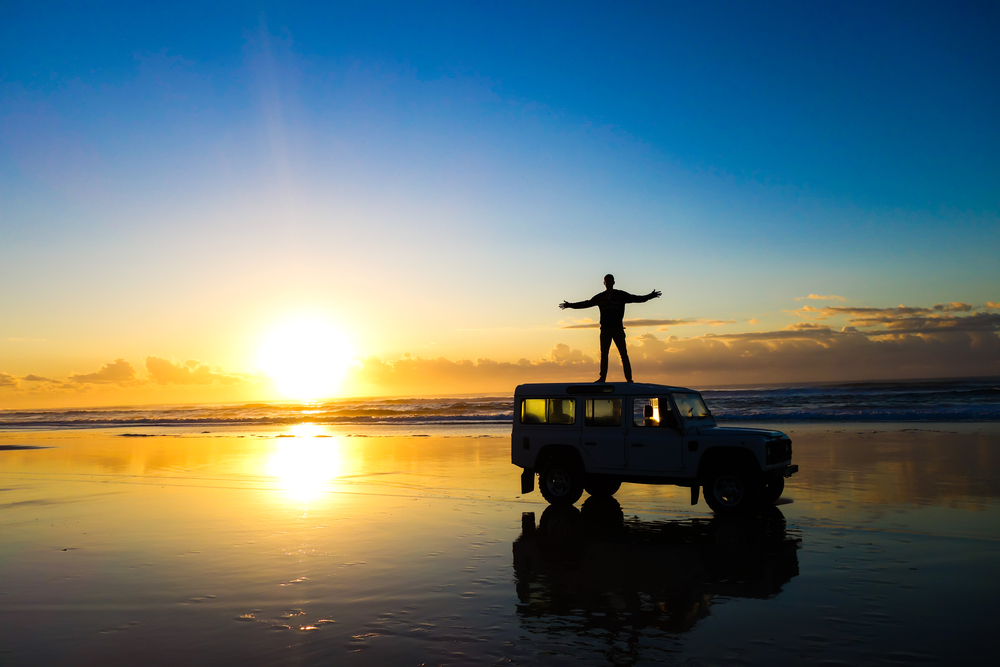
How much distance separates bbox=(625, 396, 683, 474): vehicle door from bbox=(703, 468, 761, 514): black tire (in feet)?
2.29

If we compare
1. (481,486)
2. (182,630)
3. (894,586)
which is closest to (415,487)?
(481,486)

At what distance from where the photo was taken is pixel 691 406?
13516 mm

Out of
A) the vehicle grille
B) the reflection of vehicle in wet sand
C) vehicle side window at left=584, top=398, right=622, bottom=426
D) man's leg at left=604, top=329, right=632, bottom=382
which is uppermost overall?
man's leg at left=604, top=329, right=632, bottom=382

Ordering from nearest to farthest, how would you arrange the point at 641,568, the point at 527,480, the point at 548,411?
the point at 641,568 → the point at 527,480 → the point at 548,411

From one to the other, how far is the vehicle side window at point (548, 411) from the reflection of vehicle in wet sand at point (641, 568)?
2.36 metres

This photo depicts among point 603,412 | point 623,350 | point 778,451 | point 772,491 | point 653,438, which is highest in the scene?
point 623,350

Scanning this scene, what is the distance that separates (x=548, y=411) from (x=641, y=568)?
6007 mm

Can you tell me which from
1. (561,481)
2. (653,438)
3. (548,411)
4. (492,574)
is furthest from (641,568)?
(548,411)

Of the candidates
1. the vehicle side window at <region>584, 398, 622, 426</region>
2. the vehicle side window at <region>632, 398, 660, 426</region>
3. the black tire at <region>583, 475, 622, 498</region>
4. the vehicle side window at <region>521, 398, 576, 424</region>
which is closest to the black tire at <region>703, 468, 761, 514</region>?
the vehicle side window at <region>632, 398, 660, 426</region>

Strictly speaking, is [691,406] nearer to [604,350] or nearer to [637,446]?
[637,446]

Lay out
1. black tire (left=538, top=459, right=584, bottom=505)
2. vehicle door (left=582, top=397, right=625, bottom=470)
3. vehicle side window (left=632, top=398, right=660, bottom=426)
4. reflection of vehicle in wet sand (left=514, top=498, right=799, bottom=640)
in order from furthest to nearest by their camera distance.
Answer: black tire (left=538, top=459, right=584, bottom=505) < vehicle door (left=582, top=397, right=625, bottom=470) < vehicle side window (left=632, top=398, right=660, bottom=426) < reflection of vehicle in wet sand (left=514, top=498, right=799, bottom=640)

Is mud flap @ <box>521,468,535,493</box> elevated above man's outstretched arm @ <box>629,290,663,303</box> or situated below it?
below

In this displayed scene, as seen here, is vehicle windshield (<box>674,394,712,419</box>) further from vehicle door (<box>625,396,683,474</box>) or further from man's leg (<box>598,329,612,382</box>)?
man's leg (<box>598,329,612,382</box>)

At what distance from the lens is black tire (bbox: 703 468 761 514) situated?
474 inches
